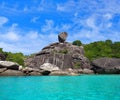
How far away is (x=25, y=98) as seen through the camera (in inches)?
737

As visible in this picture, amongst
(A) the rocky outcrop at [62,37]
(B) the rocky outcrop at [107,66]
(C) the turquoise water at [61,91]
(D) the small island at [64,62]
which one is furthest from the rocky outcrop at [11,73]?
(A) the rocky outcrop at [62,37]

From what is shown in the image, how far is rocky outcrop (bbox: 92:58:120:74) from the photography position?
67.6m

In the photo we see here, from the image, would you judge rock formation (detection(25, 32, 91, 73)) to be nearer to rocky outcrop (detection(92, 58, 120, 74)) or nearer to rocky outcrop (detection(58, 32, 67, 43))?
rocky outcrop (detection(58, 32, 67, 43))

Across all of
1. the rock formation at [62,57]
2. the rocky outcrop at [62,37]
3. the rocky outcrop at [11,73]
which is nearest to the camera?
the rocky outcrop at [11,73]

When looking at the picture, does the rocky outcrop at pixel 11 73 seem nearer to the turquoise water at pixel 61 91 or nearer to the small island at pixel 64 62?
the small island at pixel 64 62

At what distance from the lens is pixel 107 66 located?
223 ft

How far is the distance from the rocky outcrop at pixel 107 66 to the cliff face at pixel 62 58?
3.45 m

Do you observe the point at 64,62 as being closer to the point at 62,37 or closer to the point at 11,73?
the point at 62,37

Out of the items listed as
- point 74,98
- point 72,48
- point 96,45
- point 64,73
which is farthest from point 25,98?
point 96,45

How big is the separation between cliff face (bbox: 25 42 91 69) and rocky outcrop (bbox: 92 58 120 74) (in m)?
3.45

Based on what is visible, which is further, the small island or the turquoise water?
the small island

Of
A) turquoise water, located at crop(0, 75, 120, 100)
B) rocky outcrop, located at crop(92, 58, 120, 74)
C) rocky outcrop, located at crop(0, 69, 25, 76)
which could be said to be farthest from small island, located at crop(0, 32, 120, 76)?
turquoise water, located at crop(0, 75, 120, 100)

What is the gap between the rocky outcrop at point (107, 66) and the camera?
67625 millimetres

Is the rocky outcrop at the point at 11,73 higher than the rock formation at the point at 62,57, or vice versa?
the rock formation at the point at 62,57
